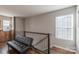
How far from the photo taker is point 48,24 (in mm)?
1629

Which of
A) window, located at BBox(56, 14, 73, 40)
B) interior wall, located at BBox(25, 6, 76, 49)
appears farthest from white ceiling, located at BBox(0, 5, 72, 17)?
window, located at BBox(56, 14, 73, 40)

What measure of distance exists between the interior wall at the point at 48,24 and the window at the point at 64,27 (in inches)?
2.9

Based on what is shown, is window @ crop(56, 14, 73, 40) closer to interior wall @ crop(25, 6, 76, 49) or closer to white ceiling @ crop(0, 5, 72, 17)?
interior wall @ crop(25, 6, 76, 49)

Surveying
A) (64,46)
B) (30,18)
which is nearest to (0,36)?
(30,18)

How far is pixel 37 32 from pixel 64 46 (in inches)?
22.6

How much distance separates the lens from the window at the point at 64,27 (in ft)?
4.95

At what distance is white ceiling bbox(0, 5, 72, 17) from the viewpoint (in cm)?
152

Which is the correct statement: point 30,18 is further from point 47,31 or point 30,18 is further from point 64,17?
point 64,17

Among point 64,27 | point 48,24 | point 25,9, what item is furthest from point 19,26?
point 64,27

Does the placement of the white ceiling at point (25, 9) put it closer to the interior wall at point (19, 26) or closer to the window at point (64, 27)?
the interior wall at point (19, 26)

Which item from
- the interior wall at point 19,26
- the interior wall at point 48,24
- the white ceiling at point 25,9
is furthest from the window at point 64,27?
the interior wall at point 19,26

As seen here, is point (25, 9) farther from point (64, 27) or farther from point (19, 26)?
point (64, 27)

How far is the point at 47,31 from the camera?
5.36 feet

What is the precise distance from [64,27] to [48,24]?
0.31 meters
